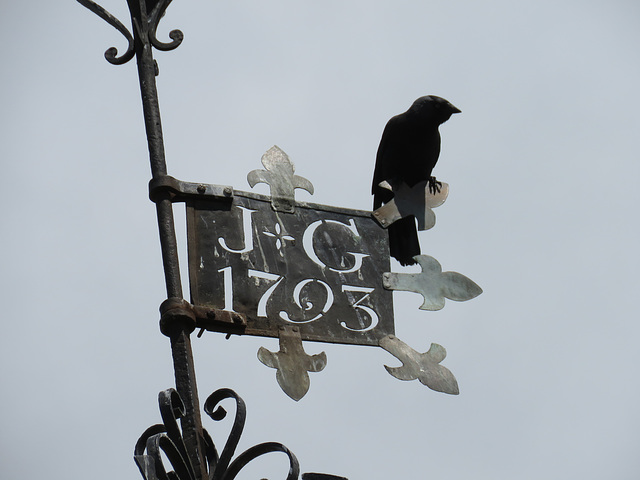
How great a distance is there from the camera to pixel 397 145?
3.95 m

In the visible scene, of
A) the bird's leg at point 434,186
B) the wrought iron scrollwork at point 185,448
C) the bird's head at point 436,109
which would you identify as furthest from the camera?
the bird's head at point 436,109

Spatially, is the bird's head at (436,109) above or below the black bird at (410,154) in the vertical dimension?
above

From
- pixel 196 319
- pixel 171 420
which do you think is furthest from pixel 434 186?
pixel 171 420

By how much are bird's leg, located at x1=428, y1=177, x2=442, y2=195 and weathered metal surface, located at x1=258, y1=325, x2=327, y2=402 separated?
0.80 meters

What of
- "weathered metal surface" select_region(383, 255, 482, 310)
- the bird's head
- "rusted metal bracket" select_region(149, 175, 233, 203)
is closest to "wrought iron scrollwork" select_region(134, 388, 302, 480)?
"rusted metal bracket" select_region(149, 175, 233, 203)

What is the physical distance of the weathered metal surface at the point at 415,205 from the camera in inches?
111

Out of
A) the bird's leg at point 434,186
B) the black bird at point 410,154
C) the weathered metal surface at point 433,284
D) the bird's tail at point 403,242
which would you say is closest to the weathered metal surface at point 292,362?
the weathered metal surface at point 433,284

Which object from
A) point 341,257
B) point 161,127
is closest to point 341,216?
point 341,257

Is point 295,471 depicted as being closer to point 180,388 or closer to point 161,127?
point 180,388

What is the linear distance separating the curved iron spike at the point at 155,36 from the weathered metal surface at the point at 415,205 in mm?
714

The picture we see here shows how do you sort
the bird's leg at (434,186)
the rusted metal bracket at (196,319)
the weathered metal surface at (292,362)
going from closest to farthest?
1. the rusted metal bracket at (196,319)
2. the weathered metal surface at (292,362)
3. the bird's leg at (434,186)

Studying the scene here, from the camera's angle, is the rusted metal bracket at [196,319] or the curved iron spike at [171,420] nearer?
the curved iron spike at [171,420]

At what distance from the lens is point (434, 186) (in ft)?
10.00

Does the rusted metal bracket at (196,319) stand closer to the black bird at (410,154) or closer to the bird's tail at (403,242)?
the black bird at (410,154)
